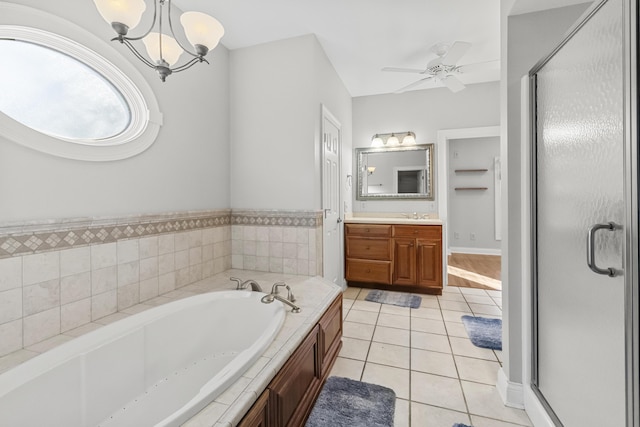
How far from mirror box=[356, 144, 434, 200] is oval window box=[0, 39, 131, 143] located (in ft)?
10.1

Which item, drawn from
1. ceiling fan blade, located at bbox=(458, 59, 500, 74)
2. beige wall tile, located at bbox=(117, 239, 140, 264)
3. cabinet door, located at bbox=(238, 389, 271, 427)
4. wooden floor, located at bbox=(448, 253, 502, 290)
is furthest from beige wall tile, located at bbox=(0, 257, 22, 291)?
wooden floor, located at bbox=(448, 253, 502, 290)

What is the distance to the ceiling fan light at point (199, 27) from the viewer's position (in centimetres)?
128

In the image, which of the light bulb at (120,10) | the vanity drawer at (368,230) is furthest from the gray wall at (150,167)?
the vanity drawer at (368,230)

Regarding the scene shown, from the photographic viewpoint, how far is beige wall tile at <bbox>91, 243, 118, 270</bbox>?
161 centimetres

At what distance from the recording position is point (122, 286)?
176 centimetres

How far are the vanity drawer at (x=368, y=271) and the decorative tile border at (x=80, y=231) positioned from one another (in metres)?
2.01

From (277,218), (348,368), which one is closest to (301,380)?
(348,368)

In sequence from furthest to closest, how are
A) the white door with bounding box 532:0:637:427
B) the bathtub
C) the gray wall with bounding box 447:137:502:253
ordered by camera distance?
the gray wall with bounding box 447:137:502:253 < the bathtub < the white door with bounding box 532:0:637:427

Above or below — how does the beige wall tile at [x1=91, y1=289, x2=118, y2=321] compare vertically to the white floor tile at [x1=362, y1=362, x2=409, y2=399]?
above

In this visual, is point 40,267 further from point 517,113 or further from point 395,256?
point 395,256

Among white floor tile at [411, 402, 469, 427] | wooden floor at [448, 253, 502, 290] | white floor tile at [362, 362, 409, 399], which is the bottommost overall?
white floor tile at [411, 402, 469, 427]

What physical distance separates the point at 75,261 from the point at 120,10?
1.25m

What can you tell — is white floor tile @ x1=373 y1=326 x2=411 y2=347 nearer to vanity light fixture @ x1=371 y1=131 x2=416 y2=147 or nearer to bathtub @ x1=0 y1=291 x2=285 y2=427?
bathtub @ x1=0 y1=291 x2=285 y2=427

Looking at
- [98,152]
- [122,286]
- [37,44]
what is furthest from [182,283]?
[37,44]
